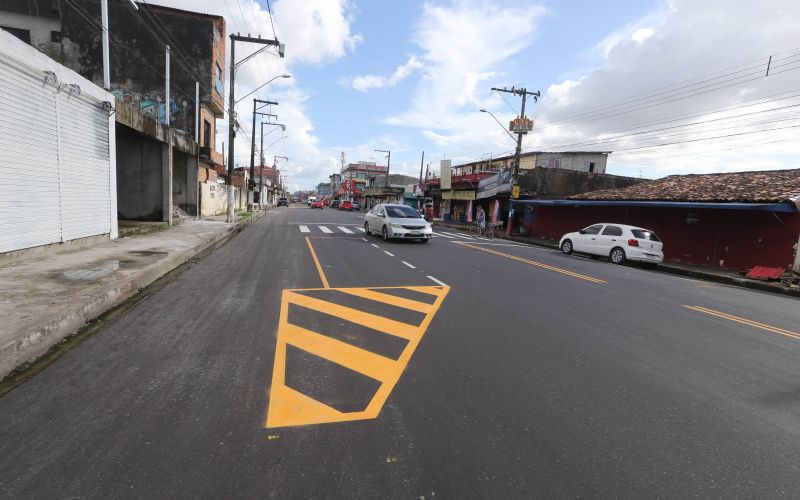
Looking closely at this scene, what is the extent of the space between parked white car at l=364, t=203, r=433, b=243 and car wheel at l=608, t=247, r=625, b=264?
7.52m

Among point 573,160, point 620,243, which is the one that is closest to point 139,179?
point 620,243

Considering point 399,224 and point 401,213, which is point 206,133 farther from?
point 399,224

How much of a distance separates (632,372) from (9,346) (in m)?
6.43

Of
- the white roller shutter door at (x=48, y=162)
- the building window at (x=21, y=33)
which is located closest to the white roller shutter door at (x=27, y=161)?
the white roller shutter door at (x=48, y=162)

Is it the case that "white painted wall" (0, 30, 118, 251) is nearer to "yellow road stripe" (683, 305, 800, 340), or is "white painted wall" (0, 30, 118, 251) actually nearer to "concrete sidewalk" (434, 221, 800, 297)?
"yellow road stripe" (683, 305, 800, 340)

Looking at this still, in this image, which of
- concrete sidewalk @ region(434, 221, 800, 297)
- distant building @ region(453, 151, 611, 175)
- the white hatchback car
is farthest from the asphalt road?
distant building @ region(453, 151, 611, 175)

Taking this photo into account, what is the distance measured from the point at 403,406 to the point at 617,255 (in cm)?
1605

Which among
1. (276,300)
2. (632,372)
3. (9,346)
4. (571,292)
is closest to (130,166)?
(276,300)

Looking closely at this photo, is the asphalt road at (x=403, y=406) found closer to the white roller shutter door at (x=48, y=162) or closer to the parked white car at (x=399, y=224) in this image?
the white roller shutter door at (x=48, y=162)

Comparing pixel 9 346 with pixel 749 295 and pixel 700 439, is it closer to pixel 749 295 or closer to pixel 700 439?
pixel 700 439

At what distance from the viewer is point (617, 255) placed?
55.7ft

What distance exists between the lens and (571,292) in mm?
9125

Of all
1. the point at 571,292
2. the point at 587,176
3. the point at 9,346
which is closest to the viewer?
the point at 9,346

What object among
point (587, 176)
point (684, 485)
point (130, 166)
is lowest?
point (684, 485)
